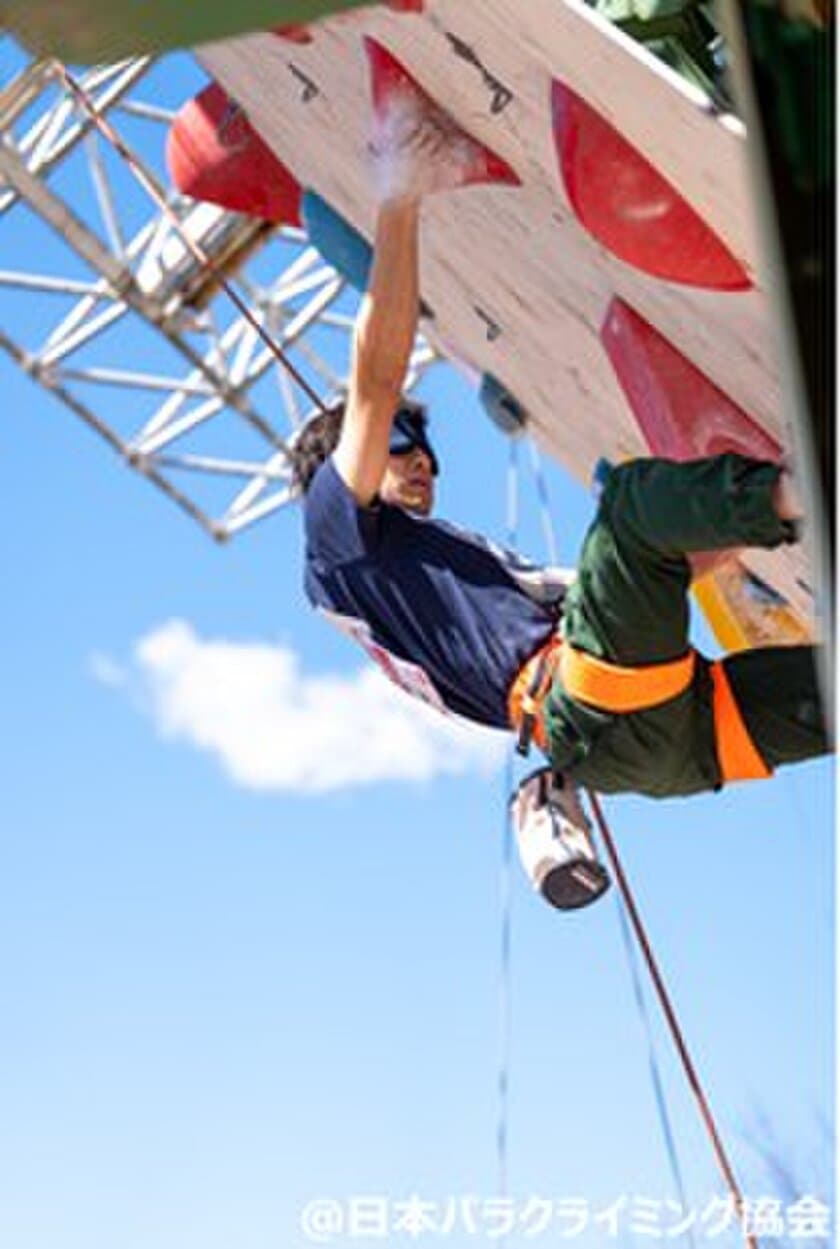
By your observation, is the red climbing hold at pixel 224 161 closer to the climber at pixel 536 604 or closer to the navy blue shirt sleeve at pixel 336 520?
the climber at pixel 536 604

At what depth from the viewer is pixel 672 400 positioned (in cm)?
254

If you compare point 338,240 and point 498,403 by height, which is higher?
point 338,240

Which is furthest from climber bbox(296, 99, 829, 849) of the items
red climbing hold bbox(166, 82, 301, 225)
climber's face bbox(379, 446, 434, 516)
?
red climbing hold bbox(166, 82, 301, 225)

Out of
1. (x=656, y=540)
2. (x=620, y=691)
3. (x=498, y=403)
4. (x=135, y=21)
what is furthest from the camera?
(x=498, y=403)

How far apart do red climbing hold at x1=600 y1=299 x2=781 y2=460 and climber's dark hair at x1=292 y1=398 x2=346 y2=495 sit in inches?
14.7

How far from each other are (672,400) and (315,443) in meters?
0.42

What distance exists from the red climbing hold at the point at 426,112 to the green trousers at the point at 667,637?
52 cm

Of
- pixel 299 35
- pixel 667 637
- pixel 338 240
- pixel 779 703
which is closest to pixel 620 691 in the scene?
pixel 667 637

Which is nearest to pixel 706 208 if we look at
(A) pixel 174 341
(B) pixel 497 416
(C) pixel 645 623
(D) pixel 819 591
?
(C) pixel 645 623

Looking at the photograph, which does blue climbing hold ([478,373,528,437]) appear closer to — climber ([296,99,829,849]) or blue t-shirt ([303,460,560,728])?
climber ([296,99,829,849])

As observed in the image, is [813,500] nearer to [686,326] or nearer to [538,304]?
[686,326]

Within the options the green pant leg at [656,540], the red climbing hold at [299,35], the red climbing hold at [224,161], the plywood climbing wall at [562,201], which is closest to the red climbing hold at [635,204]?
the plywood climbing wall at [562,201]

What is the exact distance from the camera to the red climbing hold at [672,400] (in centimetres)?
249

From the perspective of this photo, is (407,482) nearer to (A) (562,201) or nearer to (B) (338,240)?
(A) (562,201)
